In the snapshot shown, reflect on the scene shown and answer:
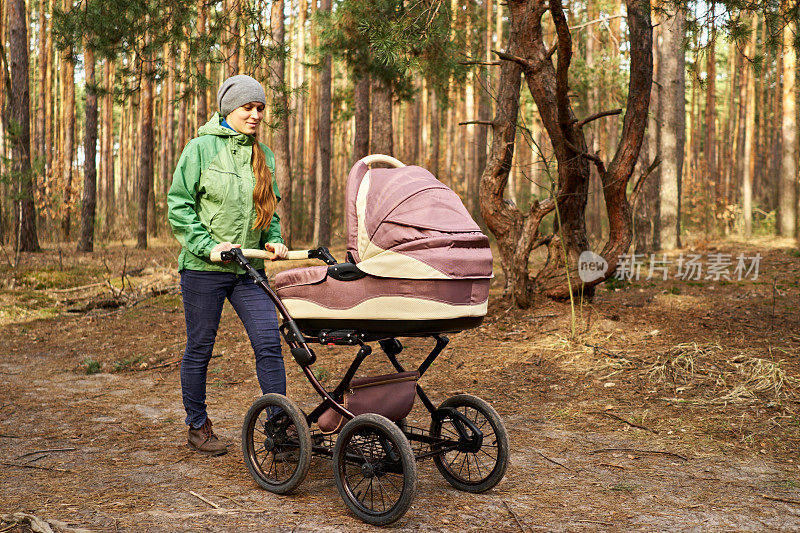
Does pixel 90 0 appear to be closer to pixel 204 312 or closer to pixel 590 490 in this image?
pixel 204 312

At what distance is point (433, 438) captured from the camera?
12.0ft

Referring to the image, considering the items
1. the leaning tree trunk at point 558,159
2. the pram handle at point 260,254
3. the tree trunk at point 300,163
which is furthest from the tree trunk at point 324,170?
the pram handle at point 260,254

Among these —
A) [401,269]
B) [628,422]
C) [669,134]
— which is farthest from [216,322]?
[669,134]

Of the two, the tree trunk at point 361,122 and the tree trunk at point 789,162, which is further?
the tree trunk at point 789,162

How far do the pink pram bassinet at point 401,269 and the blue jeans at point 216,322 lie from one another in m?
0.44

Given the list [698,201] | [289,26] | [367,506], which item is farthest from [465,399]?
[289,26]

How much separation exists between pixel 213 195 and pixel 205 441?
4.88 ft

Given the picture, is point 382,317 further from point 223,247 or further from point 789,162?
point 789,162

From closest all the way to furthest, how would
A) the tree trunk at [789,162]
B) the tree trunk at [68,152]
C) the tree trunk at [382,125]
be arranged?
the tree trunk at [382,125] → the tree trunk at [789,162] → the tree trunk at [68,152]

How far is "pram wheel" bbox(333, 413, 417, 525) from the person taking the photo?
10.4ft

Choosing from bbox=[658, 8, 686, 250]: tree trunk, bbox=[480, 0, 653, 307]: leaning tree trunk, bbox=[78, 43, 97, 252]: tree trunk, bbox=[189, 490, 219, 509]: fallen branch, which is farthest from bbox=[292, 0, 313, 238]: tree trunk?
bbox=[189, 490, 219, 509]: fallen branch

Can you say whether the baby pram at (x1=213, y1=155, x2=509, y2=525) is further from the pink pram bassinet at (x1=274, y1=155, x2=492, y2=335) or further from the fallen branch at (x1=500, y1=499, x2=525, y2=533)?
the fallen branch at (x1=500, y1=499, x2=525, y2=533)

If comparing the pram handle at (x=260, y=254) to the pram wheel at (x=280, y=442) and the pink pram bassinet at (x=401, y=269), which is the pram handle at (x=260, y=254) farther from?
the pram wheel at (x=280, y=442)

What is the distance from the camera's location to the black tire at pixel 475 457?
360cm
